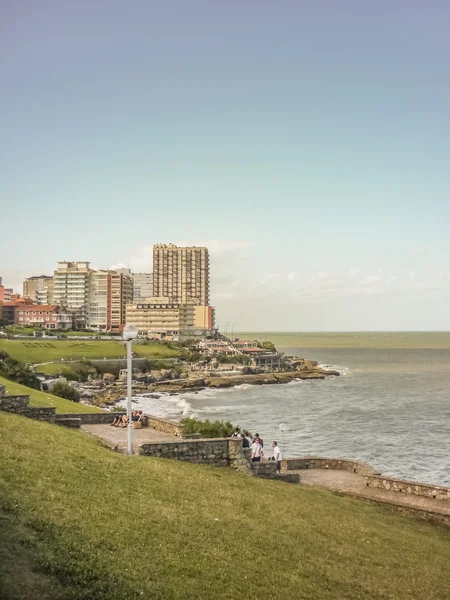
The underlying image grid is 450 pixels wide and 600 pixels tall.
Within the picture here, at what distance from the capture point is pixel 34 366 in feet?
333

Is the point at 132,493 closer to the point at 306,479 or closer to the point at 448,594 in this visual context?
the point at 448,594

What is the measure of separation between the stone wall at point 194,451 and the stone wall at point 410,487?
6.43 meters

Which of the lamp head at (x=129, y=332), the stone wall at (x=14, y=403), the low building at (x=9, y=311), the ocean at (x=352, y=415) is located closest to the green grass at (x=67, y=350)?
the ocean at (x=352, y=415)

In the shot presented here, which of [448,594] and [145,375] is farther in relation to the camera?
[145,375]

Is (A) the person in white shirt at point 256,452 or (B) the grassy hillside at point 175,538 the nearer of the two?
(B) the grassy hillside at point 175,538

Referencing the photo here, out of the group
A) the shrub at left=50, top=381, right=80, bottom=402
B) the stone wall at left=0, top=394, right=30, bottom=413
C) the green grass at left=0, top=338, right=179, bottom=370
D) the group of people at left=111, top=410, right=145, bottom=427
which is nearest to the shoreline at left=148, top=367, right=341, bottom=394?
the green grass at left=0, top=338, right=179, bottom=370

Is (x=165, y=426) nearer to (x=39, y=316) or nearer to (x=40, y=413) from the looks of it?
(x=40, y=413)

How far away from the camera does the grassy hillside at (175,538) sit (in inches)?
346

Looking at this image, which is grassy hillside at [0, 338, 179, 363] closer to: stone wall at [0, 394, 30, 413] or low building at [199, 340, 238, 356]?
low building at [199, 340, 238, 356]

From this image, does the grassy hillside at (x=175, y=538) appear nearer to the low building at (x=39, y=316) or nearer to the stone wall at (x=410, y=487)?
the stone wall at (x=410, y=487)

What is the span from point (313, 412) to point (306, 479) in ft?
166

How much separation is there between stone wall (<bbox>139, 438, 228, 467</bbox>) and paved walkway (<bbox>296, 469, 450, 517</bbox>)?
4475mm

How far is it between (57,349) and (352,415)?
75058 millimetres

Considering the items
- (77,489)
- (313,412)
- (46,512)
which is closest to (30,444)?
(77,489)
